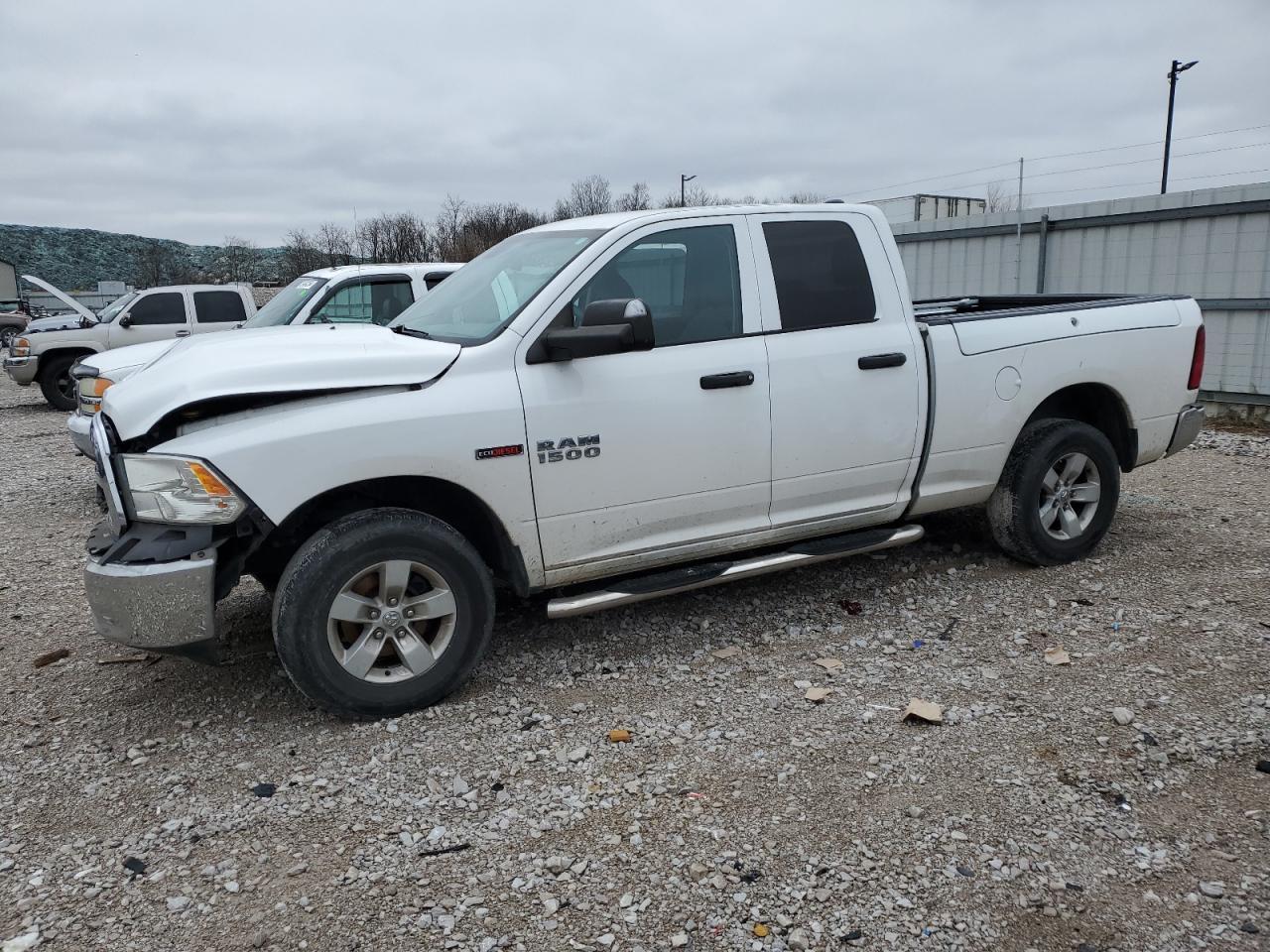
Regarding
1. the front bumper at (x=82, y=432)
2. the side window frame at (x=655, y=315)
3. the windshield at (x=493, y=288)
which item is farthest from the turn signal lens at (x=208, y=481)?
the front bumper at (x=82, y=432)

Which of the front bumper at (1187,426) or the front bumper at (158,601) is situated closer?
the front bumper at (158,601)

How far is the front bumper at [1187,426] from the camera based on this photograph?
5.87 m

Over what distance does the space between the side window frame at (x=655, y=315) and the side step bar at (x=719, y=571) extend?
40.9 inches

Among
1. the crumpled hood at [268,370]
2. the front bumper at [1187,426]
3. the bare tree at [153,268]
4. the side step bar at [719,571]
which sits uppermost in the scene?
the bare tree at [153,268]

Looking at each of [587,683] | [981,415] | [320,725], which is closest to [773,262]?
[981,415]

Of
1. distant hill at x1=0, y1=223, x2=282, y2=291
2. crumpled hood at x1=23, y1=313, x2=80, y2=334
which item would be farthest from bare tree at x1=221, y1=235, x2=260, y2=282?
crumpled hood at x1=23, y1=313, x2=80, y2=334

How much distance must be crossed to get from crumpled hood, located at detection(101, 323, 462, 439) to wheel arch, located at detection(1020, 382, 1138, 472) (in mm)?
3595

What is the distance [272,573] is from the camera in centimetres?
439

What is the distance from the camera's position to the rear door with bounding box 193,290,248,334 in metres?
14.8

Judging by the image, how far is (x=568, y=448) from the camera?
13.5 feet

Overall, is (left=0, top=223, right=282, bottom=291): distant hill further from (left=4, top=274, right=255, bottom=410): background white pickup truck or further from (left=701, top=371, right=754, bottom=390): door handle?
(left=701, top=371, right=754, bottom=390): door handle

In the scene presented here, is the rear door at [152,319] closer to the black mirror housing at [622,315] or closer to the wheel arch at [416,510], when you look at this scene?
the wheel arch at [416,510]

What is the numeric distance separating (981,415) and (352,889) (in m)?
3.86

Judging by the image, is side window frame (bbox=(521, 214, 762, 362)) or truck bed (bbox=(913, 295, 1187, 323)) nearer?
side window frame (bbox=(521, 214, 762, 362))
